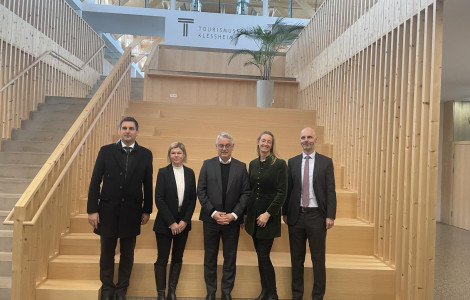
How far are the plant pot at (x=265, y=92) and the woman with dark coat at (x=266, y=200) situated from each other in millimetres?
4406

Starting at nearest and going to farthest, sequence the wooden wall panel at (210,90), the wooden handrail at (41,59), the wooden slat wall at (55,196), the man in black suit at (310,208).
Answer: the wooden slat wall at (55,196) → the man in black suit at (310,208) → the wooden handrail at (41,59) → the wooden wall panel at (210,90)

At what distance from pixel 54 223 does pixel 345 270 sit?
2.60 metres

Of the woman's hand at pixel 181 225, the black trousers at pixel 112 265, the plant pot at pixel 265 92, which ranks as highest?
the plant pot at pixel 265 92

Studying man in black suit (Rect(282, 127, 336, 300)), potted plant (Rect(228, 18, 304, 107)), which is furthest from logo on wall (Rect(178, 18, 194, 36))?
man in black suit (Rect(282, 127, 336, 300))

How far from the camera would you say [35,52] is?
22.2 ft

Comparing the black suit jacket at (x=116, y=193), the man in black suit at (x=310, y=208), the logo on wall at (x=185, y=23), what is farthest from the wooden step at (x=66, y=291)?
the logo on wall at (x=185, y=23)

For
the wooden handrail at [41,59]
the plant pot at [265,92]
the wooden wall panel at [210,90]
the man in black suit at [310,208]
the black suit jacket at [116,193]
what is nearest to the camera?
the black suit jacket at [116,193]

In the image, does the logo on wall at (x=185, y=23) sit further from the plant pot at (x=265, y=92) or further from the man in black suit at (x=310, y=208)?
the man in black suit at (x=310, y=208)

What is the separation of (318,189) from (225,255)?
924 mm

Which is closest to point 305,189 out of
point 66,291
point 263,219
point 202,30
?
point 263,219

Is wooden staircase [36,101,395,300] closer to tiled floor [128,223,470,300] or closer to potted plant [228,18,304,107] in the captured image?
tiled floor [128,223,470,300]

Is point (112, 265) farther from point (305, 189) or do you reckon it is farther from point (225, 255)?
point (305, 189)

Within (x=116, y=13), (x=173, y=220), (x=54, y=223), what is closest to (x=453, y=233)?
(x=173, y=220)

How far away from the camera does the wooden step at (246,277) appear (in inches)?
144
